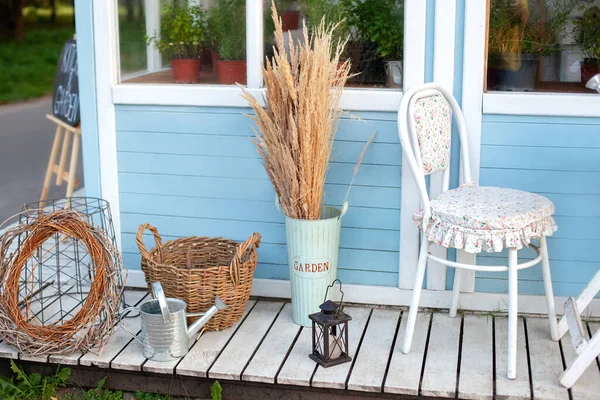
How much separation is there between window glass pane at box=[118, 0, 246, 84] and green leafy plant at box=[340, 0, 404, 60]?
0.43 metres

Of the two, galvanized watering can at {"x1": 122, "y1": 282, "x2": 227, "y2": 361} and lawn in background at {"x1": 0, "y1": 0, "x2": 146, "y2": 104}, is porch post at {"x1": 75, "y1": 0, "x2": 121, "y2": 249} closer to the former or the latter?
galvanized watering can at {"x1": 122, "y1": 282, "x2": 227, "y2": 361}

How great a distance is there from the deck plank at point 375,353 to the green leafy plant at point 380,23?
3.27ft

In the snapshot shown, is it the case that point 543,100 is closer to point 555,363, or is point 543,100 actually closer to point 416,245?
point 416,245

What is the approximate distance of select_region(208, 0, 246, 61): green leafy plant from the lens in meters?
3.21

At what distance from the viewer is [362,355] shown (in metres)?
2.85

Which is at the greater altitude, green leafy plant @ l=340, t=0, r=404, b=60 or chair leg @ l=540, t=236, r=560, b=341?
green leafy plant @ l=340, t=0, r=404, b=60

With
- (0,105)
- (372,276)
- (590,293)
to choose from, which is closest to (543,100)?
(590,293)

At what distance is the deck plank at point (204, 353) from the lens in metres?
2.77

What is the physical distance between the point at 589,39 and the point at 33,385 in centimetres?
235

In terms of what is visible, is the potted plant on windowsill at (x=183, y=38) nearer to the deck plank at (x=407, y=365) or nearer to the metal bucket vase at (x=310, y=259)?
the metal bucket vase at (x=310, y=259)

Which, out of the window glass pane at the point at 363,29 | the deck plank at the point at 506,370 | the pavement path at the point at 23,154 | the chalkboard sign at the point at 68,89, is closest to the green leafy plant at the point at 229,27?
the window glass pane at the point at 363,29

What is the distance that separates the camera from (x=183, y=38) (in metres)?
3.33

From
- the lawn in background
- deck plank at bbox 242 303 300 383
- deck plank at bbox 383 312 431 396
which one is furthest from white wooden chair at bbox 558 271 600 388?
the lawn in background

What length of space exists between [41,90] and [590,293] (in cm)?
881
